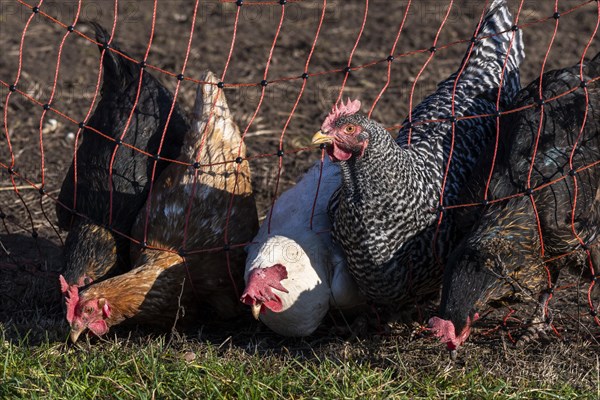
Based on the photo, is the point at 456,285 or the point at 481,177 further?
the point at 481,177

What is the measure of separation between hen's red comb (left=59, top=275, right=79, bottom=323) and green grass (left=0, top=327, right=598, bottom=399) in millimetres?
145

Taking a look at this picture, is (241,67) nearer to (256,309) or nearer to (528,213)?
(256,309)

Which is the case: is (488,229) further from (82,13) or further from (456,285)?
(82,13)

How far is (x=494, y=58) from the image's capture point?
4395 millimetres

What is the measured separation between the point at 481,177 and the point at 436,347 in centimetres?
75

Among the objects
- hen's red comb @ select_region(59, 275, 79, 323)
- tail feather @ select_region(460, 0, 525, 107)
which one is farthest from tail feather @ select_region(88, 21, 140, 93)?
tail feather @ select_region(460, 0, 525, 107)

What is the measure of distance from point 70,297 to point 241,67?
362 cm

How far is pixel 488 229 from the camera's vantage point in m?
3.47

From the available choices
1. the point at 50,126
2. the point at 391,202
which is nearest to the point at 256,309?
the point at 391,202

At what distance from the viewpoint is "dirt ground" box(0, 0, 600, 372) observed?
4.88m

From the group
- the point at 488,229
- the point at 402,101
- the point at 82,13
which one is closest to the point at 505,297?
the point at 488,229

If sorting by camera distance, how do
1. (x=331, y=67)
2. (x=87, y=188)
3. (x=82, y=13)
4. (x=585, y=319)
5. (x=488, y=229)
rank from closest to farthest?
(x=488, y=229) → (x=585, y=319) → (x=87, y=188) → (x=331, y=67) → (x=82, y=13)

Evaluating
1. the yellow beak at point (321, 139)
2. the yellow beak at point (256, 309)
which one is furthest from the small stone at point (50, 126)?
the yellow beak at point (321, 139)

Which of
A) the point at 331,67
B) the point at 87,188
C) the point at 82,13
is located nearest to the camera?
the point at 87,188
